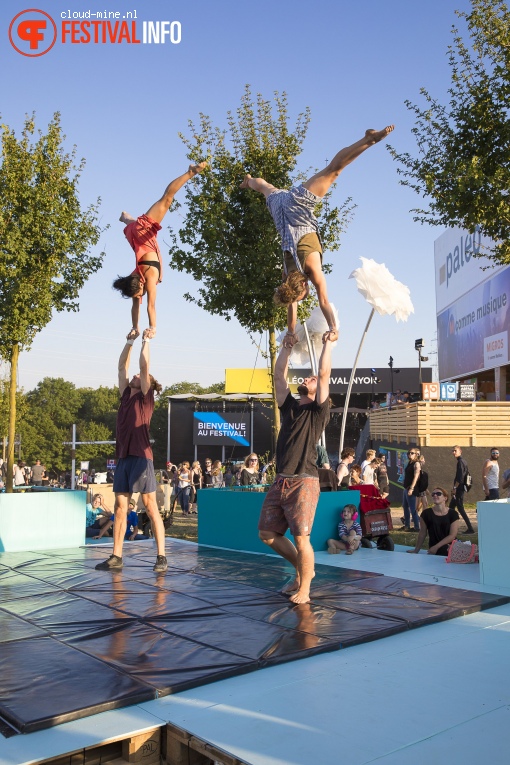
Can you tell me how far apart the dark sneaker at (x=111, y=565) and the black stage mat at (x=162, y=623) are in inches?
3.1

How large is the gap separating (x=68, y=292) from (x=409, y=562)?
287 inches

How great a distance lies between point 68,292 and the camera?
1148 centimetres

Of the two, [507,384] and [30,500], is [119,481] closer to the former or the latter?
[30,500]

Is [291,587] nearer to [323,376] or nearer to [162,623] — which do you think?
[162,623]

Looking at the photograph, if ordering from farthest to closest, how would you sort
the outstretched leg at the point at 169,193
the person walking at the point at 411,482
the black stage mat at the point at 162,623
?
1. the person walking at the point at 411,482
2. the outstretched leg at the point at 169,193
3. the black stage mat at the point at 162,623

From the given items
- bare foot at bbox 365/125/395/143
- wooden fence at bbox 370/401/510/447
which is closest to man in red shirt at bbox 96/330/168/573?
bare foot at bbox 365/125/395/143

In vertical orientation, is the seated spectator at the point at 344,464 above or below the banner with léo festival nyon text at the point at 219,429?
below

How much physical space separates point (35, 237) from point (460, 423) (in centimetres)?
1155

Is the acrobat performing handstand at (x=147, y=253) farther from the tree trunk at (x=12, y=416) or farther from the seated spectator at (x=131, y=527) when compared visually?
the tree trunk at (x=12, y=416)

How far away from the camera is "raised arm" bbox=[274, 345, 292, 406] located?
5.17m

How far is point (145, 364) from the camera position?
5934 millimetres

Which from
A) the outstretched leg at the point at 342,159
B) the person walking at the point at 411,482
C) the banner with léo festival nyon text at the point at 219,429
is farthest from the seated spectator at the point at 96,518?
the banner with léo festival nyon text at the point at 219,429

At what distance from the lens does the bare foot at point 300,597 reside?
15.9 ft

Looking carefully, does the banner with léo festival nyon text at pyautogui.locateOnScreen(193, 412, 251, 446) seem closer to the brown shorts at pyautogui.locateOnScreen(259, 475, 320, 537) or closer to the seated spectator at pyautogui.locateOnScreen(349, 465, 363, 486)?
the seated spectator at pyautogui.locateOnScreen(349, 465, 363, 486)
